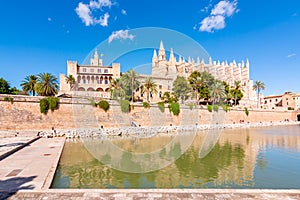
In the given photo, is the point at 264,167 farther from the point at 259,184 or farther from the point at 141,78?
the point at 141,78

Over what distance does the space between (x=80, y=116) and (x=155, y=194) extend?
2307cm

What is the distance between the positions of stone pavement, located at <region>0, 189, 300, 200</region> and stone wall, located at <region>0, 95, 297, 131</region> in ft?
65.7

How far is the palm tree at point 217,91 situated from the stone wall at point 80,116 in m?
9.24

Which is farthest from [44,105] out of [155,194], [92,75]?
[92,75]

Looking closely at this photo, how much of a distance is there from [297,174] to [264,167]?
1.37 meters

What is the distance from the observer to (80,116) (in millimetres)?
25812

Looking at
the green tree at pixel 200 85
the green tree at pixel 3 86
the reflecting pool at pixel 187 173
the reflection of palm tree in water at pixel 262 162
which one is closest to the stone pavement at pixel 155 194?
the reflecting pool at pixel 187 173

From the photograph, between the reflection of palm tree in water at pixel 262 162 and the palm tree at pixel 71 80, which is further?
the palm tree at pixel 71 80

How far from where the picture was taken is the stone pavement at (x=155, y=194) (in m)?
4.90

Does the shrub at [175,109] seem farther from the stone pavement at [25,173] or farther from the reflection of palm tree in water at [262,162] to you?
the stone pavement at [25,173]

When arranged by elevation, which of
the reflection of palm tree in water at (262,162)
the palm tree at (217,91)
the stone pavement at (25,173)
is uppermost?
the palm tree at (217,91)

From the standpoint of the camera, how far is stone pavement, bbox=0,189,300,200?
193 inches

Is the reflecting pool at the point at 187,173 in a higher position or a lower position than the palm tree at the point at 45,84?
lower

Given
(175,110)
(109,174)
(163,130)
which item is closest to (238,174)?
(109,174)
